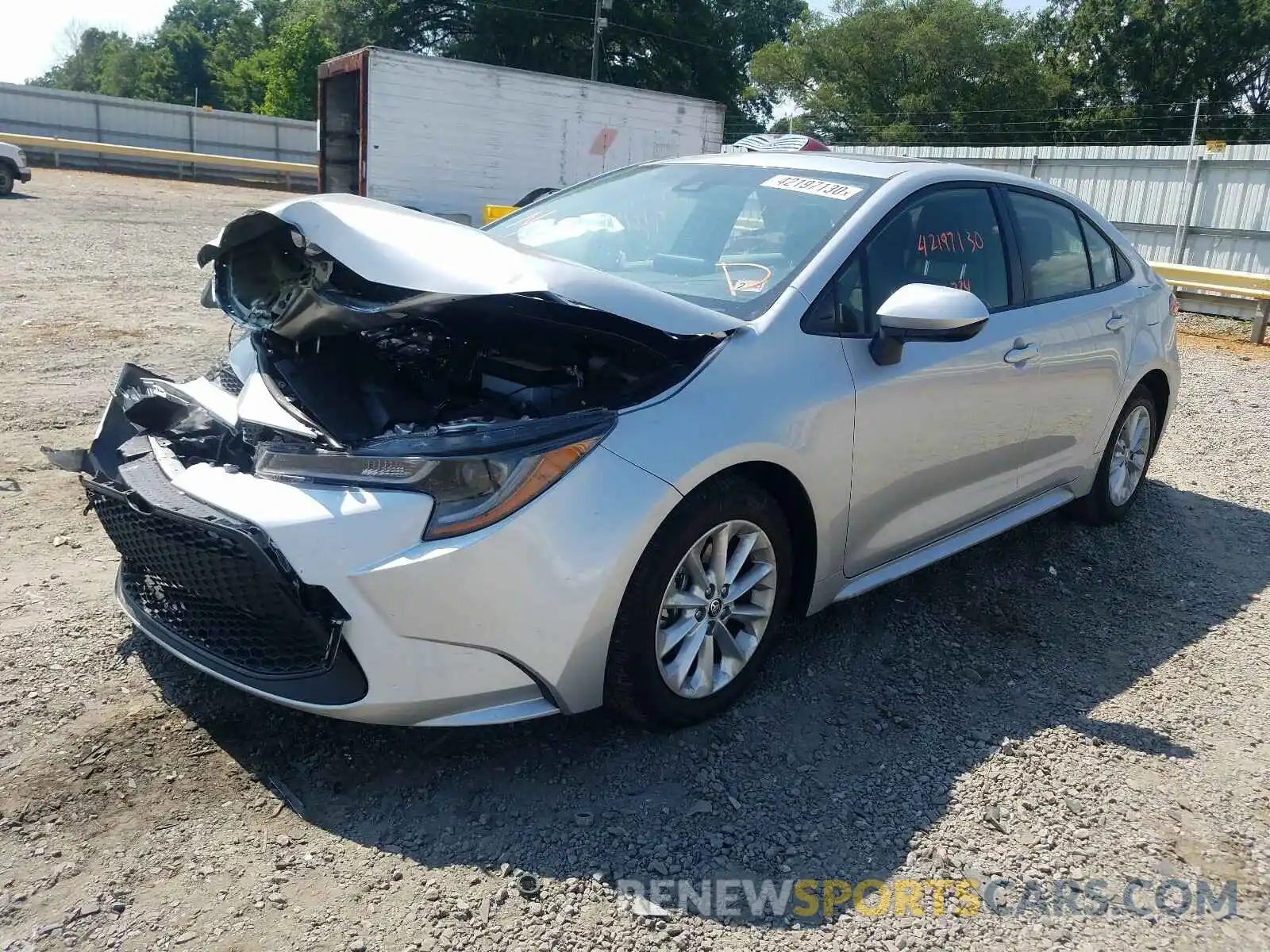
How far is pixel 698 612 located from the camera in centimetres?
303


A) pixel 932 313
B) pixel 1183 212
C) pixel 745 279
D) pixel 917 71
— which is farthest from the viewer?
pixel 917 71

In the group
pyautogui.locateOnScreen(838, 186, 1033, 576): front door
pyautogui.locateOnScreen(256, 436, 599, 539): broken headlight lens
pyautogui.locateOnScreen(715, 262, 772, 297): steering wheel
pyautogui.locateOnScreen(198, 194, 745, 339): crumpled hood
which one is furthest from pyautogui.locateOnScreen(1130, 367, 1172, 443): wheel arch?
pyautogui.locateOnScreen(256, 436, 599, 539): broken headlight lens

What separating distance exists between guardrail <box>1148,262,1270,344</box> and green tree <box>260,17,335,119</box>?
51988 mm

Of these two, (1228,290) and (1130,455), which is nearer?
(1130,455)

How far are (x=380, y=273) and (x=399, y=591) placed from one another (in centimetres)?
89

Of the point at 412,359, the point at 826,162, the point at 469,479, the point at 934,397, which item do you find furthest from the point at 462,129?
the point at 469,479

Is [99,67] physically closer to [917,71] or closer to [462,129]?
[917,71]

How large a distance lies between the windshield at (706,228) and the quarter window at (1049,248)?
971 millimetres

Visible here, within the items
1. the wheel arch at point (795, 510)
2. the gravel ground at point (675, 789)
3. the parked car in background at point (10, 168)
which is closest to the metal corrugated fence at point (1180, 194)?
the gravel ground at point (675, 789)

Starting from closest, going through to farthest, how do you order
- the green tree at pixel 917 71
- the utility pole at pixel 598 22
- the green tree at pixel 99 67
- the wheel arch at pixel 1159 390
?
the wheel arch at pixel 1159 390 < the utility pole at pixel 598 22 < the green tree at pixel 917 71 < the green tree at pixel 99 67

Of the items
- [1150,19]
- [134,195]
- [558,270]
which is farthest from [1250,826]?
[1150,19]

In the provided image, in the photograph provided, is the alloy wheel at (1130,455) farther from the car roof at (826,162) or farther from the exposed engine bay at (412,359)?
the exposed engine bay at (412,359)

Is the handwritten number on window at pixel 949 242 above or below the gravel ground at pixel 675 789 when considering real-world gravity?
above

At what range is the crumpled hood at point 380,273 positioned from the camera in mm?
2775
